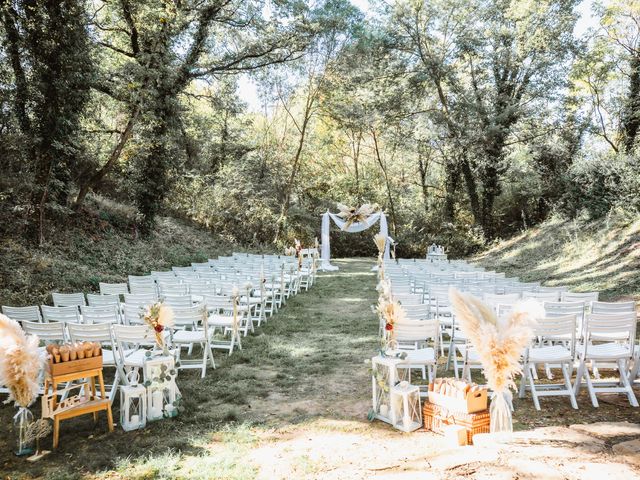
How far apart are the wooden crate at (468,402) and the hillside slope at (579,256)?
8.11 meters

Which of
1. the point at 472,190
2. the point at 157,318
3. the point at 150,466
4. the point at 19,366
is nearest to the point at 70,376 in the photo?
the point at 19,366

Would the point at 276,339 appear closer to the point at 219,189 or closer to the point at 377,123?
the point at 219,189

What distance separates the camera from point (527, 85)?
76.5 ft

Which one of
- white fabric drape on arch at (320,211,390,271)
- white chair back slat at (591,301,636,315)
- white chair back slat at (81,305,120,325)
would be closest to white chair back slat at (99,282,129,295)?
white chair back slat at (81,305,120,325)

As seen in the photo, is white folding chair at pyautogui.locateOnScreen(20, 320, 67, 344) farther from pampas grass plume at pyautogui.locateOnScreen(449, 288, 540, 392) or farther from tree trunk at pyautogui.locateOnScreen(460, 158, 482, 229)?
tree trunk at pyautogui.locateOnScreen(460, 158, 482, 229)

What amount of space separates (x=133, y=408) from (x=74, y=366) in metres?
0.70

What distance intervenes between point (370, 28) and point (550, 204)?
1295 centimetres

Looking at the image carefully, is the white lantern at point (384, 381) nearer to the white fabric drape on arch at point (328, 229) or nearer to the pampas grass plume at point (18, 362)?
the pampas grass plume at point (18, 362)

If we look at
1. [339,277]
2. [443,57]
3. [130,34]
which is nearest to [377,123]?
[443,57]

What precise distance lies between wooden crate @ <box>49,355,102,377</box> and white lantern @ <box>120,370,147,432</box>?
0.35 metres

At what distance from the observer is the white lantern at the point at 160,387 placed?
15.0ft

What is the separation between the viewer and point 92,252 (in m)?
14.3

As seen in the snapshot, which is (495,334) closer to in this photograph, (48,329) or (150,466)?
(150,466)

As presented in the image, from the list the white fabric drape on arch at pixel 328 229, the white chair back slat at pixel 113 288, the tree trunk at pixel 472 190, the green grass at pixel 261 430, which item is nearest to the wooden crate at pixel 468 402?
the green grass at pixel 261 430
